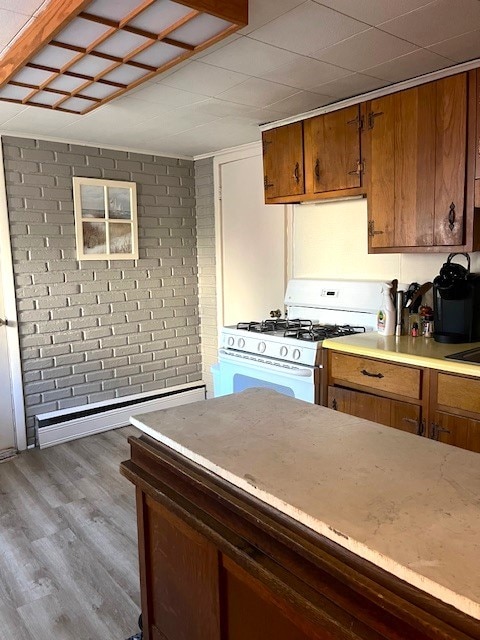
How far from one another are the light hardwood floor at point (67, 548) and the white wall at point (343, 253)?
1.93m

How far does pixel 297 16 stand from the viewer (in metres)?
1.79

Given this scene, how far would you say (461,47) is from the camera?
2.09 m

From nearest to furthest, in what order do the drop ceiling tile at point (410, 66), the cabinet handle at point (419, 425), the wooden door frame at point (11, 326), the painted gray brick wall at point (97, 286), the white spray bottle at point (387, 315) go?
the drop ceiling tile at point (410, 66), the cabinet handle at point (419, 425), the white spray bottle at point (387, 315), the wooden door frame at point (11, 326), the painted gray brick wall at point (97, 286)

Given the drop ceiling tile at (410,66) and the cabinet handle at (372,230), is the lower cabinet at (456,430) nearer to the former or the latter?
the cabinet handle at (372,230)

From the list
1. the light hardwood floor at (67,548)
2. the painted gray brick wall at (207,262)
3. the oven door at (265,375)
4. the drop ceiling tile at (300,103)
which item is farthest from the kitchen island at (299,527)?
the painted gray brick wall at (207,262)

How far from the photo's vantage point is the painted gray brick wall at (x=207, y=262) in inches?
172

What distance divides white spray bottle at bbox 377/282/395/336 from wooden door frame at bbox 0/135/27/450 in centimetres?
250

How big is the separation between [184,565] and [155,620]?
0.99ft

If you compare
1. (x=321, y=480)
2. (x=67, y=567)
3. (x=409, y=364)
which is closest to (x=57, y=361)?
(x=67, y=567)

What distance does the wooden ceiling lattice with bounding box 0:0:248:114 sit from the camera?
1.60 metres

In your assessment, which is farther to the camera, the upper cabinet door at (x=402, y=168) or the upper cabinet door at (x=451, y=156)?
the upper cabinet door at (x=402, y=168)

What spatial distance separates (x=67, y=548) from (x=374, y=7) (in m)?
2.66

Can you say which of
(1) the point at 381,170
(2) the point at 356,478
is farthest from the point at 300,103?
(2) the point at 356,478

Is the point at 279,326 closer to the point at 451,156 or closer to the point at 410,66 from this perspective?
the point at 451,156
